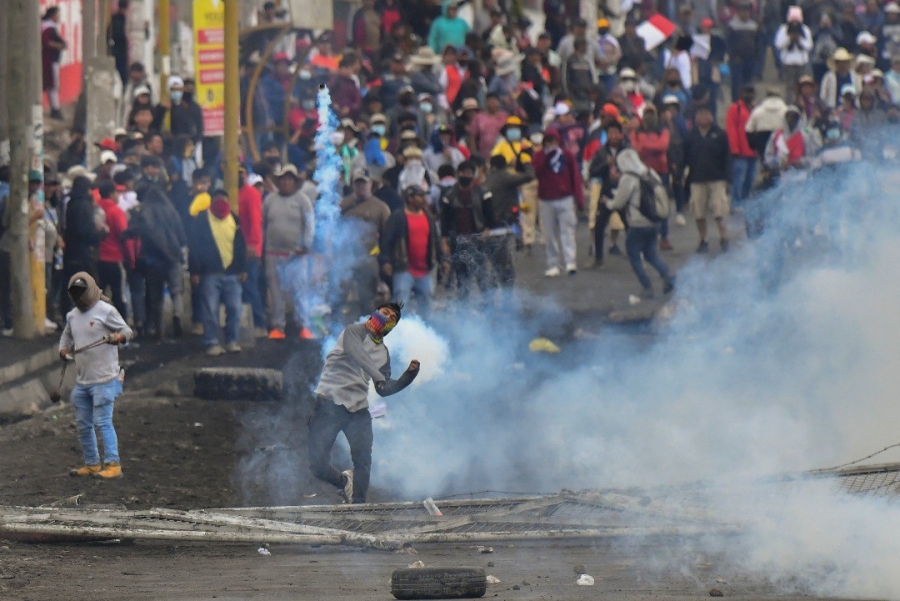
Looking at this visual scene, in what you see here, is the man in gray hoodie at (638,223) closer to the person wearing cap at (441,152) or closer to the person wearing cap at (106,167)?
the person wearing cap at (441,152)

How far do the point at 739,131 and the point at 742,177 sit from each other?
62cm

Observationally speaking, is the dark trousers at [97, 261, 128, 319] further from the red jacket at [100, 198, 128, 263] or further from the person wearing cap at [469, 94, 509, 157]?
the person wearing cap at [469, 94, 509, 157]

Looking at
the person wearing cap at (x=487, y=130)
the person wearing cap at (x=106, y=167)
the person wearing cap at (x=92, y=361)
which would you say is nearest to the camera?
the person wearing cap at (x=92, y=361)

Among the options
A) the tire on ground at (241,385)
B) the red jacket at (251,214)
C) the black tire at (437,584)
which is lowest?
the tire on ground at (241,385)

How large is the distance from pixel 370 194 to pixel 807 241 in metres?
4.98

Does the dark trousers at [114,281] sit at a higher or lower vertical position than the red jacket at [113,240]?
lower

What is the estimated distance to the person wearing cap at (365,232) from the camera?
18.8 metres

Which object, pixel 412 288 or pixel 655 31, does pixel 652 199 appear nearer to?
pixel 412 288

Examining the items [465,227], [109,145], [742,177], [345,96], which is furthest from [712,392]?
[109,145]

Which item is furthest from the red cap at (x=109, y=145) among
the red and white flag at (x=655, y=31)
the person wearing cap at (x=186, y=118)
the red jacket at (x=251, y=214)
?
the red and white flag at (x=655, y=31)

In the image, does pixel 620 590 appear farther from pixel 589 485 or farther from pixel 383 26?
pixel 383 26

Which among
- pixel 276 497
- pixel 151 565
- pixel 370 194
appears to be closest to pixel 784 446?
pixel 276 497

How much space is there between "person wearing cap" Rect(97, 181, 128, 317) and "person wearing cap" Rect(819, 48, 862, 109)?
35.5ft

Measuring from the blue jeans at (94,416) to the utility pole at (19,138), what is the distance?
538 cm
